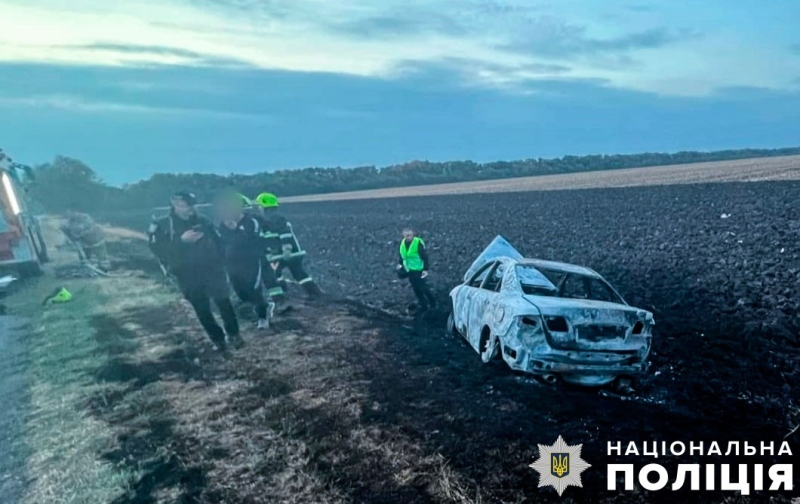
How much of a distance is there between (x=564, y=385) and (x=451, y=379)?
1165 millimetres

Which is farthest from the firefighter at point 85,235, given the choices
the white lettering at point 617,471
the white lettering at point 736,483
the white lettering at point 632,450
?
the white lettering at point 736,483

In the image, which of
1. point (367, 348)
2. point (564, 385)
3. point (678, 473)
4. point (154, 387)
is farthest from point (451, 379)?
point (154, 387)

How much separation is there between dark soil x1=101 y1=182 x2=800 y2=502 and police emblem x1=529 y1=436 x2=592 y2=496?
0.25 ft

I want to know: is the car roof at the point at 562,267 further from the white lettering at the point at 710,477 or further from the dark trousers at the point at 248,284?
the dark trousers at the point at 248,284

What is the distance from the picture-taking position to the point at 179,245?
757 cm

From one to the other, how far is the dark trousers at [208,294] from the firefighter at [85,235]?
9965 mm

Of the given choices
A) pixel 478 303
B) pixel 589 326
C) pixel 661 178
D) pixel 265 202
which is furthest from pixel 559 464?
pixel 661 178

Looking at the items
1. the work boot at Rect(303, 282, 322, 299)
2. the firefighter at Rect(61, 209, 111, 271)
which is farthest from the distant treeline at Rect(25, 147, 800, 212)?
the work boot at Rect(303, 282, 322, 299)

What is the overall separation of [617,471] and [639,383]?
7.24 ft

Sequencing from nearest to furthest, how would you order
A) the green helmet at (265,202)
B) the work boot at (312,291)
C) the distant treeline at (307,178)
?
1. the green helmet at (265,202)
2. the work boot at (312,291)
3. the distant treeline at (307,178)

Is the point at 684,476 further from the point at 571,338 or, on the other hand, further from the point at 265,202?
the point at 265,202

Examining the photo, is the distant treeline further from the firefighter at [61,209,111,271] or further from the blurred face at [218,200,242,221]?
the blurred face at [218,200,242,221]

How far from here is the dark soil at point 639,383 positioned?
4.87m

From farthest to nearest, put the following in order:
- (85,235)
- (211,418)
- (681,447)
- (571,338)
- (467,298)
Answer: (85,235)
(467,298)
(211,418)
(571,338)
(681,447)
